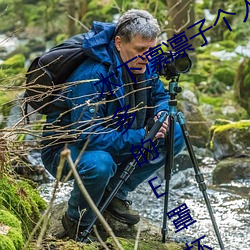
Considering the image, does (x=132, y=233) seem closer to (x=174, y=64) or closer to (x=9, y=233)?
(x=174, y=64)

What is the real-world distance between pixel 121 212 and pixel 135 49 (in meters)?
1.07

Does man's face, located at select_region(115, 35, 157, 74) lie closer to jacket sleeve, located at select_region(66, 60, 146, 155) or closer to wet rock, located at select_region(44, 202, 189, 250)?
jacket sleeve, located at select_region(66, 60, 146, 155)

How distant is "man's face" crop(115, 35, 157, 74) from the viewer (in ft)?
10.2

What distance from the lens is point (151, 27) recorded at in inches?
122

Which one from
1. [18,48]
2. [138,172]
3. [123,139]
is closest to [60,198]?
[138,172]

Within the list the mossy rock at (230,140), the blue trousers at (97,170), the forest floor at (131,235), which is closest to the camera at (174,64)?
the blue trousers at (97,170)

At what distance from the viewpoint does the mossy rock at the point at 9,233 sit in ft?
7.47

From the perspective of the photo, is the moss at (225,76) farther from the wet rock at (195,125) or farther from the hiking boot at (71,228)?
the hiking boot at (71,228)

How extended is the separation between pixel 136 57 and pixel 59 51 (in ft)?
1.43

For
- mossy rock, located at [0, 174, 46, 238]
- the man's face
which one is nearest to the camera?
the man's face

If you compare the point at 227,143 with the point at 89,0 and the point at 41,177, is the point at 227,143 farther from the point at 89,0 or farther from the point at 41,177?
the point at 89,0

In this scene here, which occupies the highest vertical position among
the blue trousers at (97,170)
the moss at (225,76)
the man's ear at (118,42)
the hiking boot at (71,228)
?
the man's ear at (118,42)

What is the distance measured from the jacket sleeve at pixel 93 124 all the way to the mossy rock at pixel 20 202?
42 centimetres

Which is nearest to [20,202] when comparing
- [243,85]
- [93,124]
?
[93,124]
